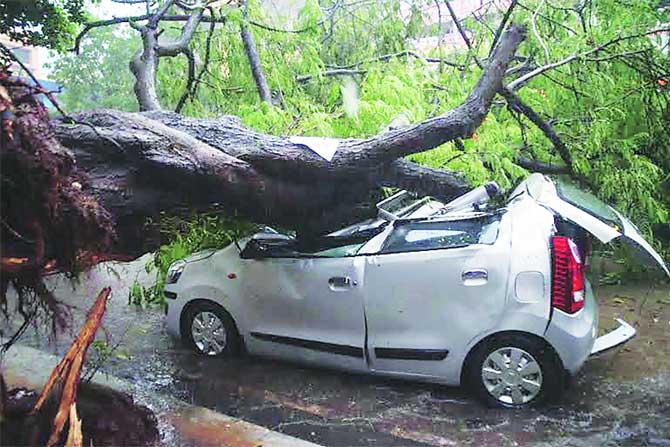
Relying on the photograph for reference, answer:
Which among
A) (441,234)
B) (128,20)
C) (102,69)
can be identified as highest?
(128,20)

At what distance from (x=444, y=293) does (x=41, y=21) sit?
10.8 feet

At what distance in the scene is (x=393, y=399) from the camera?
4.79 metres

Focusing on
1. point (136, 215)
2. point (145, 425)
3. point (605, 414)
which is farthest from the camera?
point (605, 414)

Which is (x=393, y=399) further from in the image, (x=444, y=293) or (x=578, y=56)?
(x=578, y=56)

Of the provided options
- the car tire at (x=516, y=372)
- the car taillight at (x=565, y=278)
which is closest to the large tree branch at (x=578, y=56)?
the car taillight at (x=565, y=278)

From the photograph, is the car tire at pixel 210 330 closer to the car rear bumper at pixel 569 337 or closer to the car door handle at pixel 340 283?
the car door handle at pixel 340 283

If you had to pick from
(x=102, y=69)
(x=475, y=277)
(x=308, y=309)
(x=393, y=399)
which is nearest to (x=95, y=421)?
(x=308, y=309)

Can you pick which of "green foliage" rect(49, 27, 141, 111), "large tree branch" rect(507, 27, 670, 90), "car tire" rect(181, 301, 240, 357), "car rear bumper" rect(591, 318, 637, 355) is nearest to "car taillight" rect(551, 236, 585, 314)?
"car rear bumper" rect(591, 318, 637, 355)

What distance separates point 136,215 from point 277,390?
196 centimetres

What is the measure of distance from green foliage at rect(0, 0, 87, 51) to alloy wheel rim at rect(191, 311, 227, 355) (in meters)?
2.48

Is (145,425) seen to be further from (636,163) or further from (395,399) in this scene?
(636,163)

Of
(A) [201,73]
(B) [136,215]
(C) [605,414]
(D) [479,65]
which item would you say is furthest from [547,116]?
(B) [136,215]

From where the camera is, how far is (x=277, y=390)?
5043 millimetres

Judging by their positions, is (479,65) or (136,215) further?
(479,65)
